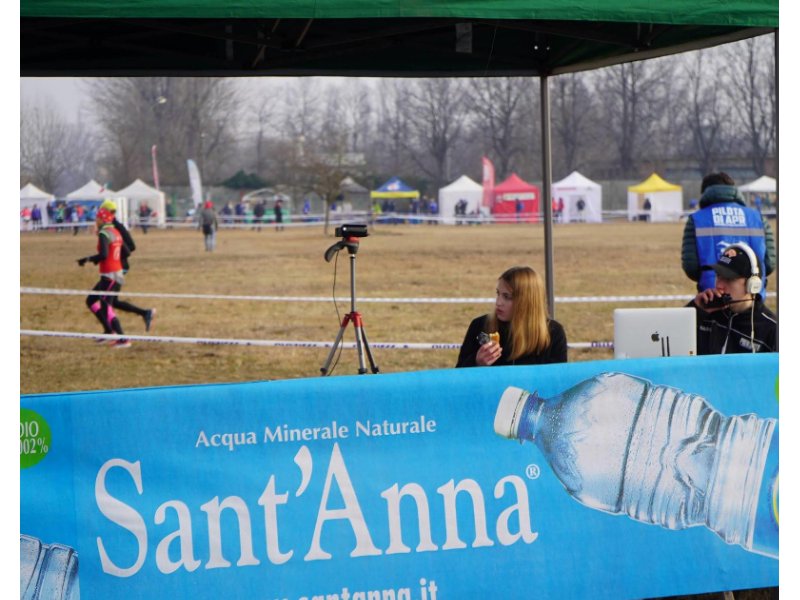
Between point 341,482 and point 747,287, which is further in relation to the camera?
point 747,287

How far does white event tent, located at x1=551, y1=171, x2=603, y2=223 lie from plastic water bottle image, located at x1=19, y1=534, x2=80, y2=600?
147 ft

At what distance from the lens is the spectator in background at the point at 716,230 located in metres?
6.80

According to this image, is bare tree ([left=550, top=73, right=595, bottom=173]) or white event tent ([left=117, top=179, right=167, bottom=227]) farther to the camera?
bare tree ([left=550, top=73, right=595, bottom=173])

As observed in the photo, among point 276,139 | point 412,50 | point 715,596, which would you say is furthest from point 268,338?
point 276,139

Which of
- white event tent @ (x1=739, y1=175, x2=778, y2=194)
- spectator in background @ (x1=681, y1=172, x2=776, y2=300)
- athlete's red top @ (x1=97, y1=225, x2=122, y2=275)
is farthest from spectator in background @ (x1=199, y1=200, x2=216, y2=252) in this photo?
white event tent @ (x1=739, y1=175, x2=778, y2=194)

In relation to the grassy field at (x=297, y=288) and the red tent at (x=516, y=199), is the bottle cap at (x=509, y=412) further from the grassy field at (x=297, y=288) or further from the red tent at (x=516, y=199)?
the red tent at (x=516, y=199)

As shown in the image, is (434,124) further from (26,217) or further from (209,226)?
(209,226)

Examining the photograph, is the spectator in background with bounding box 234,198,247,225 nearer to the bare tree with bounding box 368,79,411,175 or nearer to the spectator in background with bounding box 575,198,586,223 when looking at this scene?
the spectator in background with bounding box 575,198,586,223

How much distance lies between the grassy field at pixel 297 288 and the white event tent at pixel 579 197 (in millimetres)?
4139

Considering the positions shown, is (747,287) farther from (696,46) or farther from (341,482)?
(341,482)

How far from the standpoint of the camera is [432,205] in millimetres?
51406

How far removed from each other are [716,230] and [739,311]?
1.83 meters

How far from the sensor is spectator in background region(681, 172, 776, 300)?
6.80m

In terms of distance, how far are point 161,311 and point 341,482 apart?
15.1m
